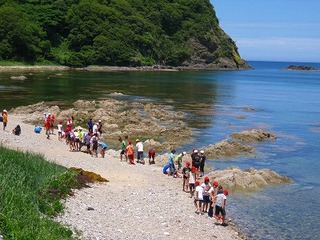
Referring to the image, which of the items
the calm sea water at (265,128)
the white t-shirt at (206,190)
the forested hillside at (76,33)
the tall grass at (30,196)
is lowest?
the calm sea water at (265,128)

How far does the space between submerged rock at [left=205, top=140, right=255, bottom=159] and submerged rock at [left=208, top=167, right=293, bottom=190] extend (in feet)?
20.5

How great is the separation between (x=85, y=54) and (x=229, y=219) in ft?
469

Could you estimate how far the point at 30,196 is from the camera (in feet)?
54.1

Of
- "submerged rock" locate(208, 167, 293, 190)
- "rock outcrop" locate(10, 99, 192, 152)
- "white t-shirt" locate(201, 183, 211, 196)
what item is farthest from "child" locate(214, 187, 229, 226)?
"rock outcrop" locate(10, 99, 192, 152)

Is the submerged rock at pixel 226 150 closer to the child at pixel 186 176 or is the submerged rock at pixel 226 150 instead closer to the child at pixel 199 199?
the child at pixel 186 176

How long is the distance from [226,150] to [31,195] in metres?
24.8

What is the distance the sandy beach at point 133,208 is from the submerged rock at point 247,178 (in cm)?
324

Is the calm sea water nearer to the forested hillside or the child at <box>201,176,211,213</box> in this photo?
the child at <box>201,176,211,213</box>

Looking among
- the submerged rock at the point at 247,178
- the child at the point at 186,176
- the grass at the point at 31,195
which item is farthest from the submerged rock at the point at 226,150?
the grass at the point at 31,195

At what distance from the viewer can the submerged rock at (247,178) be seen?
94.5ft

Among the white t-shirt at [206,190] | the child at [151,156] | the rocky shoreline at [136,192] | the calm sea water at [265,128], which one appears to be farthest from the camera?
the child at [151,156]

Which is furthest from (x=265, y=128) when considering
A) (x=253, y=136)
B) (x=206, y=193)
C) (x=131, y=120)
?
(x=206, y=193)

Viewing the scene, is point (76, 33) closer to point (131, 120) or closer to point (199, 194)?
point (131, 120)

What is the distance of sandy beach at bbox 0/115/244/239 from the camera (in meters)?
17.6
